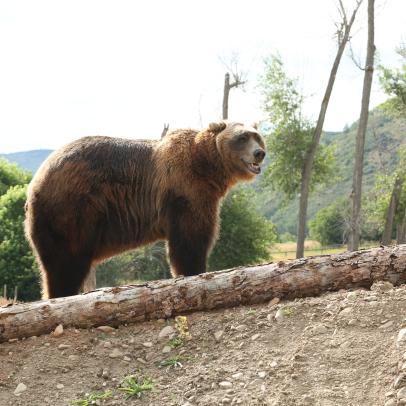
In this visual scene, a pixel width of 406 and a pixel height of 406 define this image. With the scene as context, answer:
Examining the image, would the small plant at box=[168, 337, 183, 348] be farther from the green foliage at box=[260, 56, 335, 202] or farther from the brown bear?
the green foliage at box=[260, 56, 335, 202]

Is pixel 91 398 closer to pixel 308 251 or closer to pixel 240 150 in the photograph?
pixel 240 150

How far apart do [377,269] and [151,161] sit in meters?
3.53

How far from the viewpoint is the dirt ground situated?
4.47 meters

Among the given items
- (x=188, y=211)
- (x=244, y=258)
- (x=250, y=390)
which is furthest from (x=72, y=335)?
(x=244, y=258)

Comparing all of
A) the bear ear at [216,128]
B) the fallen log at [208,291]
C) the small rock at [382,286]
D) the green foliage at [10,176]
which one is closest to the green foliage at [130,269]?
the green foliage at [10,176]

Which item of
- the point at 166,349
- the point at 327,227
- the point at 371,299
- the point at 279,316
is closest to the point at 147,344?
the point at 166,349

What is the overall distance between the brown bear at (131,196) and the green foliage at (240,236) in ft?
76.1

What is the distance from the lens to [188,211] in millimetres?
7977

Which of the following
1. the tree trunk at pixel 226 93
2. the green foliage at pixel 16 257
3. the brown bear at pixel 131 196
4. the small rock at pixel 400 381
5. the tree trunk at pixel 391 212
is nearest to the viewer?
the small rock at pixel 400 381

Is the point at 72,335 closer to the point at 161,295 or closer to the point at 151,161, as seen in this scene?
the point at 161,295

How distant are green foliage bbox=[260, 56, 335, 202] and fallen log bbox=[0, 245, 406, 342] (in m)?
21.9

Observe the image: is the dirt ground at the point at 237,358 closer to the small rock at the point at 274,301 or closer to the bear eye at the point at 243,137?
the small rock at the point at 274,301

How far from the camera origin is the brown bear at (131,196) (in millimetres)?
7684

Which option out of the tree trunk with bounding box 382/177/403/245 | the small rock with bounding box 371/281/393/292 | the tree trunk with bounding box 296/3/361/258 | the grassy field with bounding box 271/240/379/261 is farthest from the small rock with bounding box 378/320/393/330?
the grassy field with bounding box 271/240/379/261
